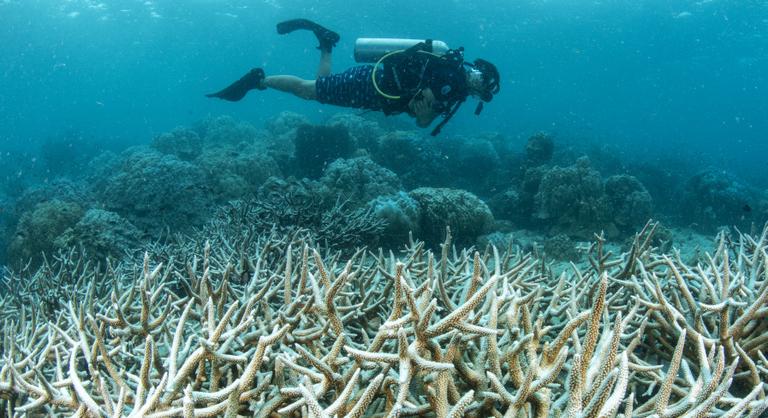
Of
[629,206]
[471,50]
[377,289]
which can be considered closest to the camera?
[377,289]

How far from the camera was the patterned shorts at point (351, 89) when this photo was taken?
7.61 metres

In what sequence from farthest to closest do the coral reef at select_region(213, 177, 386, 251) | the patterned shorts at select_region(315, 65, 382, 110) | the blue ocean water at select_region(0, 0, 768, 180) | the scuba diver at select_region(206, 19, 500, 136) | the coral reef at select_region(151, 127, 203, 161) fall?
the blue ocean water at select_region(0, 0, 768, 180), the coral reef at select_region(151, 127, 203, 161), the patterned shorts at select_region(315, 65, 382, 110), the scuba diver at select_region(206, 19, 500, 136), the coral reef at select_region(213, 177, 386, 251)

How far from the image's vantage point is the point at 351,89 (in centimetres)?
781

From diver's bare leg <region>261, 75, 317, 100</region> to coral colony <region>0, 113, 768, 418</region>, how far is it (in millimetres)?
1730

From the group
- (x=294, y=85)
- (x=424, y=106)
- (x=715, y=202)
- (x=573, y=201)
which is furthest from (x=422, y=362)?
(x=715, y=202)

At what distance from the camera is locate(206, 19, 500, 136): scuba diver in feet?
22.0

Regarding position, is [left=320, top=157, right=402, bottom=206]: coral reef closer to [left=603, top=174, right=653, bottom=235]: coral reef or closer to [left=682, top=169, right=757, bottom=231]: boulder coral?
[left=603, top=174, right=653, bottom=235]: coral reef

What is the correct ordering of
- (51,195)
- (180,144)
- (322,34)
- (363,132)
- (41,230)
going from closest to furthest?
(41,230), (322,34), (51,195), (363,132), (180,144)

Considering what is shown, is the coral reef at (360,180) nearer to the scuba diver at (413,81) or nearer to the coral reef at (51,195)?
the scuba diver at (413,81)

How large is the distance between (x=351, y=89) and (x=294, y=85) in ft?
5.35

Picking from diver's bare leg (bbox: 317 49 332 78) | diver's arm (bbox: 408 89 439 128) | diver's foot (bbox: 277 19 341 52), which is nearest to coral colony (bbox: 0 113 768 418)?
diver's arm (bbox: 408 89 439 128)

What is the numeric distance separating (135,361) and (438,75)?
5.75m

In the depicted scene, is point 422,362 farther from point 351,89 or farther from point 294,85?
point 294,85

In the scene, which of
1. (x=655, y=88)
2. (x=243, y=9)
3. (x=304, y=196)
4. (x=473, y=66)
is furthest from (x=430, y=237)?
(x=655, y=88)
